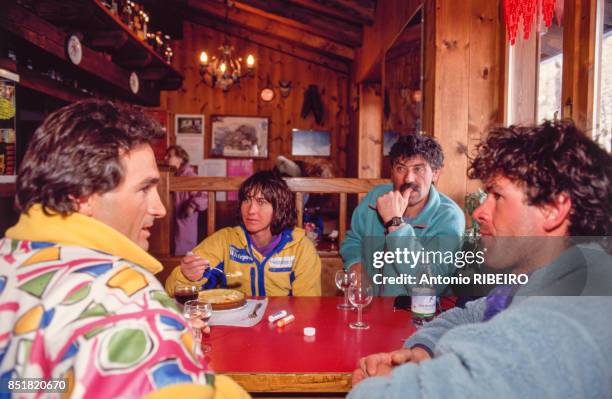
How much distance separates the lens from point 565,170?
99 cm

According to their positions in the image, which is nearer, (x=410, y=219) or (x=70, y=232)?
(x=70, y=232)

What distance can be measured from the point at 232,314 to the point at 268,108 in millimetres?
5874

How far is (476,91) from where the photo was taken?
2676 millimetres

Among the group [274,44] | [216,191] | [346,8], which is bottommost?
[216,191]

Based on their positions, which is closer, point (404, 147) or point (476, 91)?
point (404, 147)

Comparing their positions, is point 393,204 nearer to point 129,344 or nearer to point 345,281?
point 345,281

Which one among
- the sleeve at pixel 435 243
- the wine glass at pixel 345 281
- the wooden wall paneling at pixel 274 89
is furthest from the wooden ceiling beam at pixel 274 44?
the wine glass at pixel 345 281

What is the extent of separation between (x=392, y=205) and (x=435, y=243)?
12.0 inches

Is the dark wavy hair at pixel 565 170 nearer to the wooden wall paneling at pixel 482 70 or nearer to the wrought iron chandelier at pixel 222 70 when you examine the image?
the wooden wall paneling at pixel 482 70

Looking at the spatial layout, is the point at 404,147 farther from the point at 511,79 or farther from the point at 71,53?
the point at 71,53

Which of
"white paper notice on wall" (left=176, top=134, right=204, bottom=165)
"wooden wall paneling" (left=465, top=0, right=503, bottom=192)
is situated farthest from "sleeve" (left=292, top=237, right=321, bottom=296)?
"white paper notice on wall" (left=176, top=134, right=204, bottom=165)

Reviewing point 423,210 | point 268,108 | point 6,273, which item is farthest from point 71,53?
point 268,108

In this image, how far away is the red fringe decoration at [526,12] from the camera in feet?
5.80

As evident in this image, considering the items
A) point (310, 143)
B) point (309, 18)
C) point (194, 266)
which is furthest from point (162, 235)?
point (310, 143)
